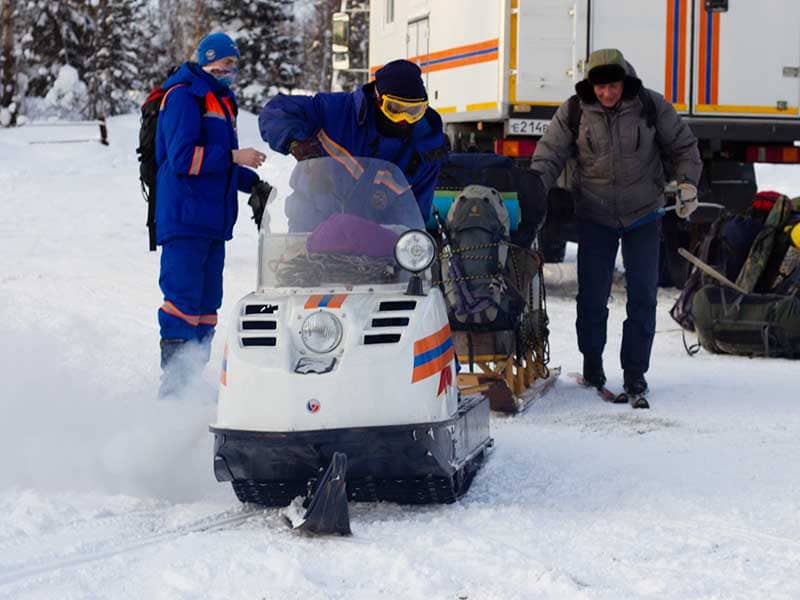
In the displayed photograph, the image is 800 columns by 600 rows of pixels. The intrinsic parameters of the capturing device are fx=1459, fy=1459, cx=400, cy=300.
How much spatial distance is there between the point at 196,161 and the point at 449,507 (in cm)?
216

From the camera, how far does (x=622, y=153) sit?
7430 millimetres

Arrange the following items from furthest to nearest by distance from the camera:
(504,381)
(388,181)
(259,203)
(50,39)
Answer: (50,39), (504,381), (259,203), (388,181)

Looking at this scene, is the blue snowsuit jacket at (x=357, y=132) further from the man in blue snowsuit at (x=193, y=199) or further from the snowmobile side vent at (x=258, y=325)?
the snowmobile side vent at (x=258, y=325)

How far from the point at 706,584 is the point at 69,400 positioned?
3.18 m

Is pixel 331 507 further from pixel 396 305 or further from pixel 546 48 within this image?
pixel 546 48

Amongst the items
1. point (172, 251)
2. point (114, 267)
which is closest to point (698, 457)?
point (172, 251)

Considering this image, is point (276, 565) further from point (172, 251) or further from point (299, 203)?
point (172, 251)

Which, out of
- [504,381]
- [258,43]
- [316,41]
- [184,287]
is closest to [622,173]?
→ [504,381]

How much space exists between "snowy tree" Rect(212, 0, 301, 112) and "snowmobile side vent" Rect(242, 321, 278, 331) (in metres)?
37.6

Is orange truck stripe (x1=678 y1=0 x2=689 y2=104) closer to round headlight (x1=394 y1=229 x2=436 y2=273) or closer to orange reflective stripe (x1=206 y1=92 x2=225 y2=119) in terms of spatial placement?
orange reflective stripe (x1=206 y1=92 x2=225 y2=119)

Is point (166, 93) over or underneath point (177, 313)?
over

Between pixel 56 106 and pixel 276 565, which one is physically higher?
pixel 56 106

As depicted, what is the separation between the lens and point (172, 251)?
6363 mm

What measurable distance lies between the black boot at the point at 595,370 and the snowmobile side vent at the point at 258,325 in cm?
339
